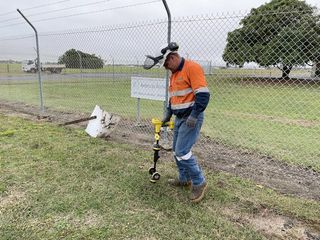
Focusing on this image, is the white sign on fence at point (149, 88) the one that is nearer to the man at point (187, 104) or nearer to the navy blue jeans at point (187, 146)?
the man at point (187, 104)

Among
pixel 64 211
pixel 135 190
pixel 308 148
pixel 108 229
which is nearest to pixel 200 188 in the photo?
pixel 135 190

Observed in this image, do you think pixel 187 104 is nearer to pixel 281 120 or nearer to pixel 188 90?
pixel 188 90

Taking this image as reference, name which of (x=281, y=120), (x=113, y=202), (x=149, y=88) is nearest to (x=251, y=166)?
(x=113, y=202)

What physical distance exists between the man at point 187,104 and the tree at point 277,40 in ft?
4.87

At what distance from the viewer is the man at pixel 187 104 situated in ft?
11.0

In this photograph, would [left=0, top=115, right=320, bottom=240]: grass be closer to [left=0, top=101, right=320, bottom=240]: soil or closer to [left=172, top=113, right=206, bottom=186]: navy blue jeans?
[left=0, top=101, right=320, bottom=240]: soil

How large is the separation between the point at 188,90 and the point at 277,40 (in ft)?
6.54

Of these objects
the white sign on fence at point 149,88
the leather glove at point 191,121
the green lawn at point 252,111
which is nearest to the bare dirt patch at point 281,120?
the green lawn at point 252,111

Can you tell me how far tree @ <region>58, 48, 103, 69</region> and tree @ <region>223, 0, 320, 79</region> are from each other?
439cm

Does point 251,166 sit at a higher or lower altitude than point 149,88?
lower

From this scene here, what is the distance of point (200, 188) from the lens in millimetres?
3725

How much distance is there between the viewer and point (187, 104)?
140 inches

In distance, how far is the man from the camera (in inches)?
132

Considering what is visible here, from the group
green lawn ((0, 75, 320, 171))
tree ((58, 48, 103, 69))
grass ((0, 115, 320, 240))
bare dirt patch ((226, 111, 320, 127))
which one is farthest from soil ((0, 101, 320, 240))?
bare dirt patch ((226, 111, 320, 127))
